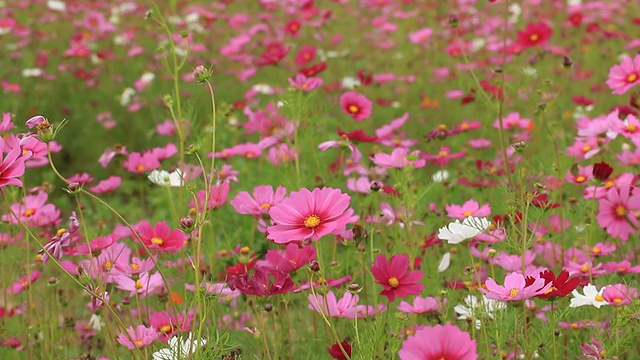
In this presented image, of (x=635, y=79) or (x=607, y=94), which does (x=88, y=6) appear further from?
(x=635, y=79)

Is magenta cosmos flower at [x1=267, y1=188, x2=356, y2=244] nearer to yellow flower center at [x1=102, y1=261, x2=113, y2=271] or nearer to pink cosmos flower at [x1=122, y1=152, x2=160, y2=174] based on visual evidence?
yellow flower center at [x1=102, y1=261, x2=113, y2=271]

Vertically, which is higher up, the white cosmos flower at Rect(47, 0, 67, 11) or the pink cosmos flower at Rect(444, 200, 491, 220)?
the pink cosmos flower at Rect(444, 200, 491, 220)

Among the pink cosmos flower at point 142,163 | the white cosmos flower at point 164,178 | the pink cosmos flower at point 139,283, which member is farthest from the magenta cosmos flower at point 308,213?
the pink cosmos flower at point 142,163

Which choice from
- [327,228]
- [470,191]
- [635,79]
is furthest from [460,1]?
[327,228]

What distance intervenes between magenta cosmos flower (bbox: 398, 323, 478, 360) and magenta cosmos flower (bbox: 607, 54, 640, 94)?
1.08 meters

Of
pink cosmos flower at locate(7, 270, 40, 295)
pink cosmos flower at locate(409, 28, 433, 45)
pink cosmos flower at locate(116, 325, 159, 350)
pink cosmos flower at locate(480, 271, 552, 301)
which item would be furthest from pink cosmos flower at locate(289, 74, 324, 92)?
pink cosmos flower at locate(409, 28, 433, 45)

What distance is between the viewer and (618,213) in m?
1.76

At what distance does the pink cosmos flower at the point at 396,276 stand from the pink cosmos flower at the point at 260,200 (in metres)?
0.28

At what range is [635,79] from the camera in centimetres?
191

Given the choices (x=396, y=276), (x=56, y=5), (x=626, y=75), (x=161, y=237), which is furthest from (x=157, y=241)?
(x=56, y=5)

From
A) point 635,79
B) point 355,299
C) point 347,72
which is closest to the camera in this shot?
point 355,299

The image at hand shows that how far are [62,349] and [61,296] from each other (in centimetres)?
15

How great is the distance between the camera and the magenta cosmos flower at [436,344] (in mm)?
1071

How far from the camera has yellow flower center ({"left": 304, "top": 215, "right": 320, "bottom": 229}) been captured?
1.25 m
